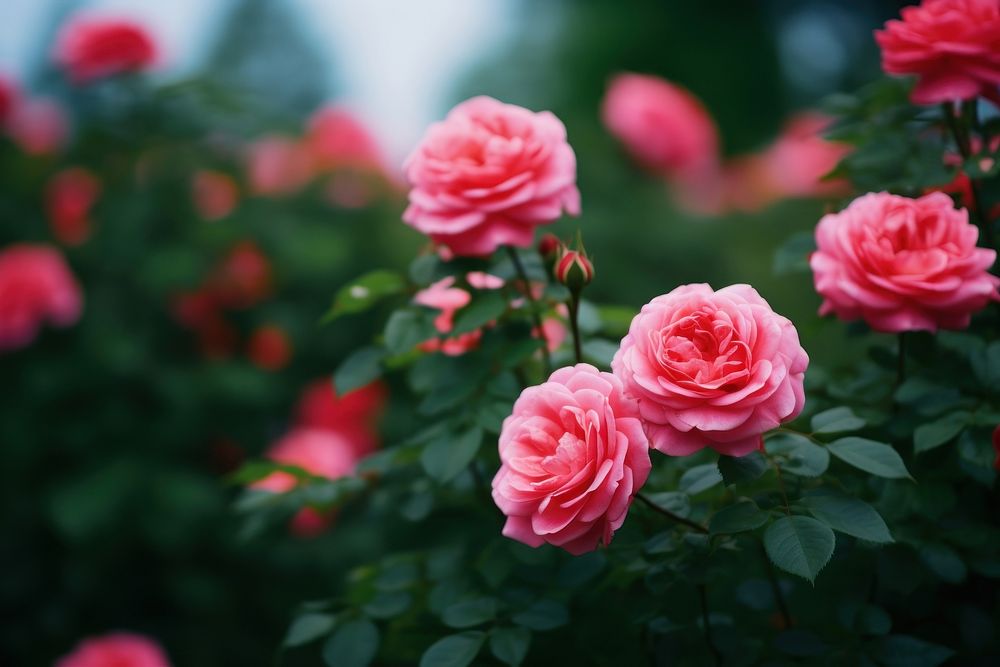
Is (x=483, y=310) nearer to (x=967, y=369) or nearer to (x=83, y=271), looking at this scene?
(x=967, y=369)

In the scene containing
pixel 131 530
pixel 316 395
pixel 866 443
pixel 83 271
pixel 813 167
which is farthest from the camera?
pixel 813 167

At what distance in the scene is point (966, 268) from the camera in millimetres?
1057

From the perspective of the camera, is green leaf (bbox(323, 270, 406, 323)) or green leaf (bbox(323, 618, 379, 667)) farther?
green leaf (bbox(323, 270, 406, 323))

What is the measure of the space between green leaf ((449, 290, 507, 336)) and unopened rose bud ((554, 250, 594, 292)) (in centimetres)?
12

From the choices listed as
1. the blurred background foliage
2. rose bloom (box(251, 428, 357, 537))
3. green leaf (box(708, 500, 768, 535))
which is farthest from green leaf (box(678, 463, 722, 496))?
rose bloom (box(251, 428, 357, 537))

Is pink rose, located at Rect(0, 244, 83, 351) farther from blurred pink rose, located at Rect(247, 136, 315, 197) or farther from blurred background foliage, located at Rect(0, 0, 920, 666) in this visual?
blurred pink rose, located at Rect(247, 136, 315, 197)

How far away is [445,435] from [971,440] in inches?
26.0

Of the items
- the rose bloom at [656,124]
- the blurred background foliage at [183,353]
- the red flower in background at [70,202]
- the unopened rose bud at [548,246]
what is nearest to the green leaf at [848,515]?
the unopened rose bud at [548,246]

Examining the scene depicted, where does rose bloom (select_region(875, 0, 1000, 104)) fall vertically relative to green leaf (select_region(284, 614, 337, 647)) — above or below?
above

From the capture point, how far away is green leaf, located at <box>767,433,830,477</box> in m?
0.98

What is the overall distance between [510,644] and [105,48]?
7.70 ft

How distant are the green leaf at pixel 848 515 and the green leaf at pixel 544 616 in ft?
1.09

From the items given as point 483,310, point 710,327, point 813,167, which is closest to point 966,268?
point 710,327

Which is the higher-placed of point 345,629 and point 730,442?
point 730,442
